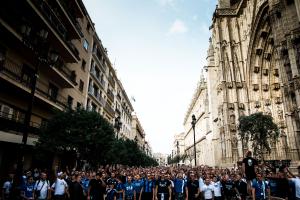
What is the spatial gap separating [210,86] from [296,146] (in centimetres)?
2254

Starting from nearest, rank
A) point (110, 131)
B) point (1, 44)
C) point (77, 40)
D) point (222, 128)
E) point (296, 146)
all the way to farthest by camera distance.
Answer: point (1, 44)
point (296, 146)
point (110, 131)
point (77, 40)
point (222, 128)

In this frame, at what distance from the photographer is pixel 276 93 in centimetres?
2634

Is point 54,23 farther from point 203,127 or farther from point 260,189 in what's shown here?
point 203,127

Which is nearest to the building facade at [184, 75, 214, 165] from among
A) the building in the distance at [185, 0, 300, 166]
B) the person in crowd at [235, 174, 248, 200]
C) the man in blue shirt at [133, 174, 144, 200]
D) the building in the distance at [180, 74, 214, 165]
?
the building in the distance at [180, 74, 214, 165]

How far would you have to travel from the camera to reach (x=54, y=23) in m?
18.0


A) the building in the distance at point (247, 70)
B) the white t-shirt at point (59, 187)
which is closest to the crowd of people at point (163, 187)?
the white t-shirt at point (59, 187)

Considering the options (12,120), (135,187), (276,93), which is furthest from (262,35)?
(12,120)

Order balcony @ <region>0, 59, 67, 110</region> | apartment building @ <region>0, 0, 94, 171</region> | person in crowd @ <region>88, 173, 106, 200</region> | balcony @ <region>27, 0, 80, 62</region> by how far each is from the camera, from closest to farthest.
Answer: person in crowd @ <region>88, 173, 106, 200</region> → apartment building @ <region>0, 0, 94, 171</region> → balcony @ <region>0, 59, 67, 110</region> → balcony @ <region>27, 0, 80, 62</region>

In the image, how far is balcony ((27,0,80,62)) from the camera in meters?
15.0

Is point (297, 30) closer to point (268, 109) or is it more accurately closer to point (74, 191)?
point (268, 109)

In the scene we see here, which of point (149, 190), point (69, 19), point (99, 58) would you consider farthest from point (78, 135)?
point (99, 58)

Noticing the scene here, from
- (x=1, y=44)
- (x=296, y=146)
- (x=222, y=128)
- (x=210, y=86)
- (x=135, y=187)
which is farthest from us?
(x=210, y=86)

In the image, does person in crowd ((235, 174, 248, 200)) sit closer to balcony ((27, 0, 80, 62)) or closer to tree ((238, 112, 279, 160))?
tree ((238, 112, 279, 160))

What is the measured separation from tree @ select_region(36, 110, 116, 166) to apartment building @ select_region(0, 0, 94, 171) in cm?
151
